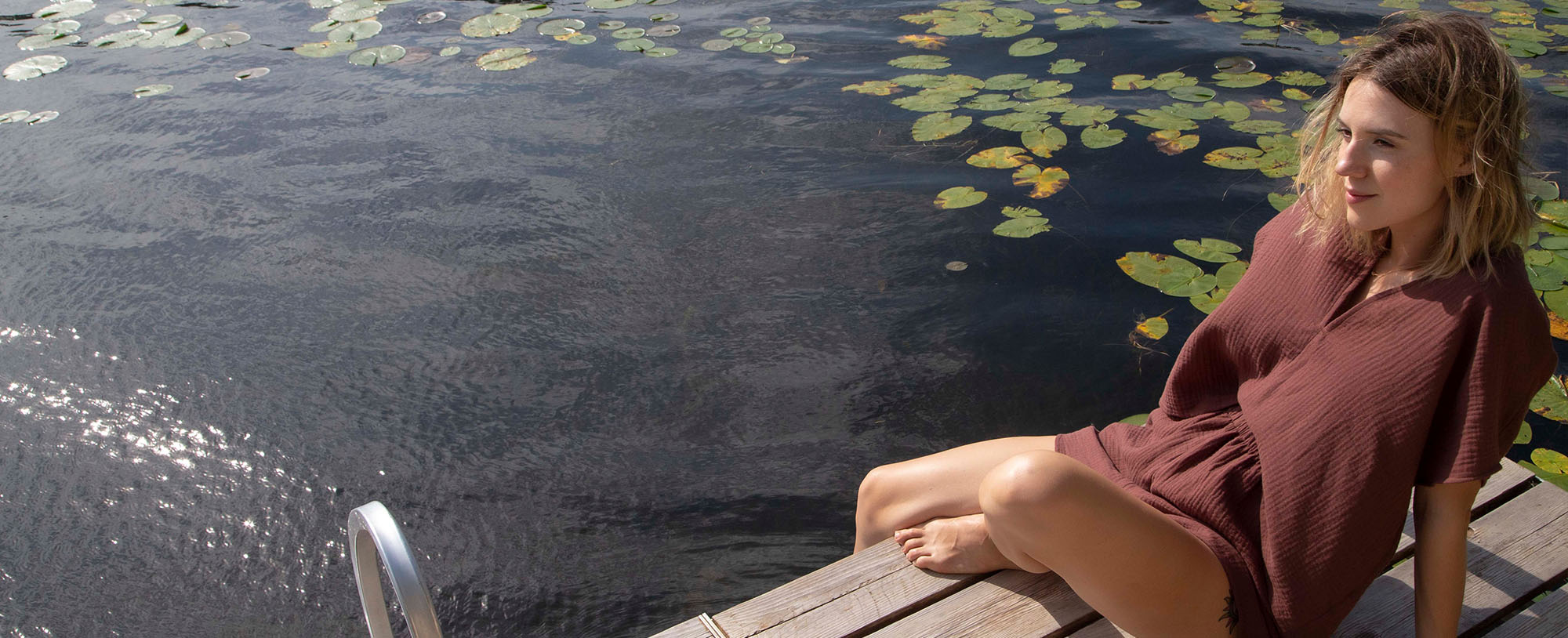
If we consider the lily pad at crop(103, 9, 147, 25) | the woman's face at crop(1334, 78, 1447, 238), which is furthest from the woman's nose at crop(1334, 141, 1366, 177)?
the lily pad at crop(103, 9, 147, 25)

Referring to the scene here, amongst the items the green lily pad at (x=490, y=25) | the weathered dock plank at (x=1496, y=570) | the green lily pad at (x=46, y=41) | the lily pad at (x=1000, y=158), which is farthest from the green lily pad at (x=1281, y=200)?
the green lily pad at (x=46, y=41)

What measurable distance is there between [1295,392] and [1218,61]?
9.98 ft

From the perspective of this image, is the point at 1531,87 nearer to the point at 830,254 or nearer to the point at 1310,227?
the point at 830,254

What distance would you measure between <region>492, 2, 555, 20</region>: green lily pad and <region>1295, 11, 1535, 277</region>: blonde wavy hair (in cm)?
441

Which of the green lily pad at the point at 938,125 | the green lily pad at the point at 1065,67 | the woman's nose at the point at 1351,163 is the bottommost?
the green lily pad at the point at 938,125

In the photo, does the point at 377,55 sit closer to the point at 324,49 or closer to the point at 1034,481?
the point at 324,49

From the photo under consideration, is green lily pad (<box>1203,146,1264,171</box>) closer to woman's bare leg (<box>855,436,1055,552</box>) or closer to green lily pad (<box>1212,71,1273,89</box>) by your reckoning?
green lily pad (<box>1212,71,1273,89</box>)

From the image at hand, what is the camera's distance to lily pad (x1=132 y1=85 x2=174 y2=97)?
412cm

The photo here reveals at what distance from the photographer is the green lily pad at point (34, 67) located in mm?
4348

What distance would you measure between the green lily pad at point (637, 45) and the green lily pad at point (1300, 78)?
2.58 metres

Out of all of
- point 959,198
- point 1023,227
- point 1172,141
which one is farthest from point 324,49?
point 1172,141

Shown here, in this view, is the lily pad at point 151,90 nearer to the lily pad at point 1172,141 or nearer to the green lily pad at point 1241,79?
the lily pad at point 1172,141

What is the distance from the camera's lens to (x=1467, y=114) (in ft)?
3.78

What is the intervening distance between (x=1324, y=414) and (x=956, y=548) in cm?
53
